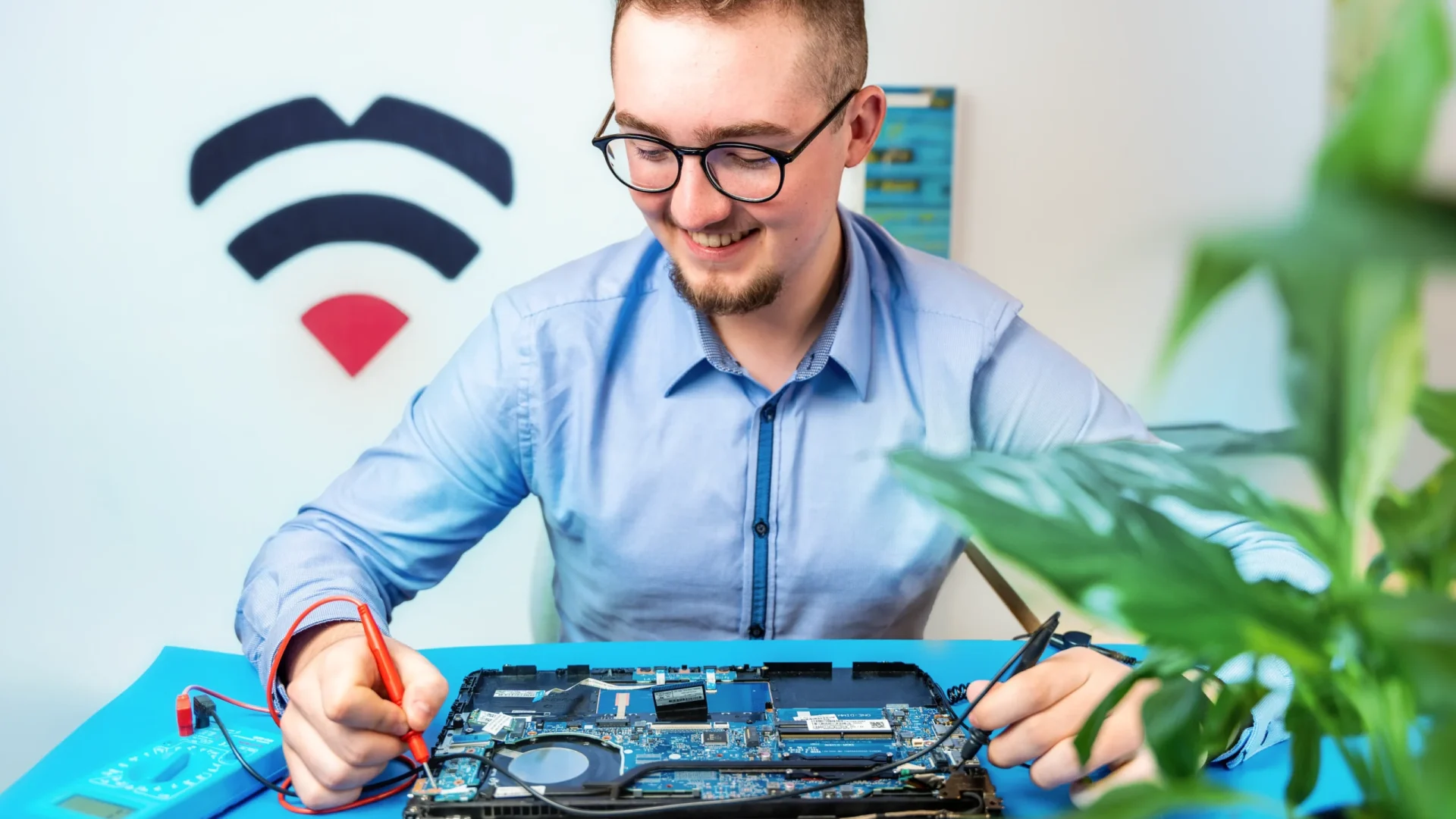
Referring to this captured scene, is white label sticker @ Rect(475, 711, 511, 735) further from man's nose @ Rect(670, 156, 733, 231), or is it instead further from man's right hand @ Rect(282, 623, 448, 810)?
man's nose @ Rect(670, 156, 733, 231)

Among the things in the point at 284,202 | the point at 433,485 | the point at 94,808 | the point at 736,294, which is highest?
the point at 284,202

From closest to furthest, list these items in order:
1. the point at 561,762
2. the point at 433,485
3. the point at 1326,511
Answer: the point at 1326,511 → the point at 561,762 → the point at 433,485

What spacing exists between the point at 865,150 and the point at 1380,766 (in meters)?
1.04

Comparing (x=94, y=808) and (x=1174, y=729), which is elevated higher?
(x=1174, y=729)

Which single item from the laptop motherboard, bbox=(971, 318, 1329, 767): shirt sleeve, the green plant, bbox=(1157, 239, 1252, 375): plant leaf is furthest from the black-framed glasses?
bbox=(1157, 239, 1252, 375): plant leaf

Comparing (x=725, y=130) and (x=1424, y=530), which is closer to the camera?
(x=1424, y=530)

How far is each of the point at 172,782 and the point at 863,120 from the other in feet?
3.19

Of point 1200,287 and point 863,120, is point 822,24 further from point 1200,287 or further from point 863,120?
point 1200,287

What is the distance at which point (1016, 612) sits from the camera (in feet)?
4.65

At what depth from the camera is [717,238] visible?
1.17m

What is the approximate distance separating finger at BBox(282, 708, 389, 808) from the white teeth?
63 centimetres

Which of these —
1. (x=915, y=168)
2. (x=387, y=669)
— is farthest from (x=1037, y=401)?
(x=915, y=168)

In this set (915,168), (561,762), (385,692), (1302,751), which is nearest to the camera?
(1302,751)

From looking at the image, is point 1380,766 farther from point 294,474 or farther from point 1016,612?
point 294,474
